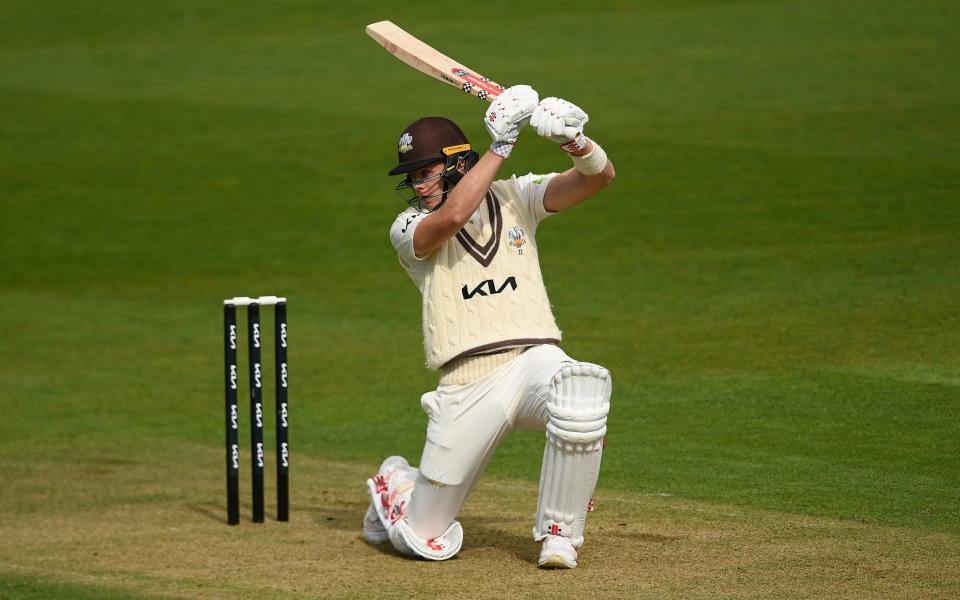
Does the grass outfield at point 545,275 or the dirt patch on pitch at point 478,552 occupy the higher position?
the grass outfield at point 545,275

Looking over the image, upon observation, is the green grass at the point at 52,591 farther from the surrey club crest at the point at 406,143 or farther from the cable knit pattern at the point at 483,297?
the surrey club crest at the point at 406,143

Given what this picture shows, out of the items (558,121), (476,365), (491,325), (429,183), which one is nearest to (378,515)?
(476,365)

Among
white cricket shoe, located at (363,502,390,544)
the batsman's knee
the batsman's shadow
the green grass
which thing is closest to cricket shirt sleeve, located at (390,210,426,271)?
the batsman's knee

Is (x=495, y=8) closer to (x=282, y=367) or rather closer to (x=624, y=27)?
(x=624, y=27)

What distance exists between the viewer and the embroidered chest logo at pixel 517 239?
545 cm

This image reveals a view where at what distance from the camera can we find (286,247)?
13477 mm

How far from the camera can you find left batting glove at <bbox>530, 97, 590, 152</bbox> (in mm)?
5117

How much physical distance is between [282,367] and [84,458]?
7.67ft

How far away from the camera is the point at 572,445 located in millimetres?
5074

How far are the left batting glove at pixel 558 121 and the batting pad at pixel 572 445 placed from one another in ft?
2.77

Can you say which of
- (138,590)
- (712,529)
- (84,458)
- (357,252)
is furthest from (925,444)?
(357,252)

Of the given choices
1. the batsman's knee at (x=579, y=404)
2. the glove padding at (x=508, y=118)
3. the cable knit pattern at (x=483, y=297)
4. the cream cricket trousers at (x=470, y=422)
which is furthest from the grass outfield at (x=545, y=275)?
the glove padding at (x=508, y=118)

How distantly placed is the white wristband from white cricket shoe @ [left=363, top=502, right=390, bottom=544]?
5.46 feet

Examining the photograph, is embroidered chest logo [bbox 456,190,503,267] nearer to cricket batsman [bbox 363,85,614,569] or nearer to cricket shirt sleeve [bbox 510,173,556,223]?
cricket batsman [bbox 363,85,614,569]
